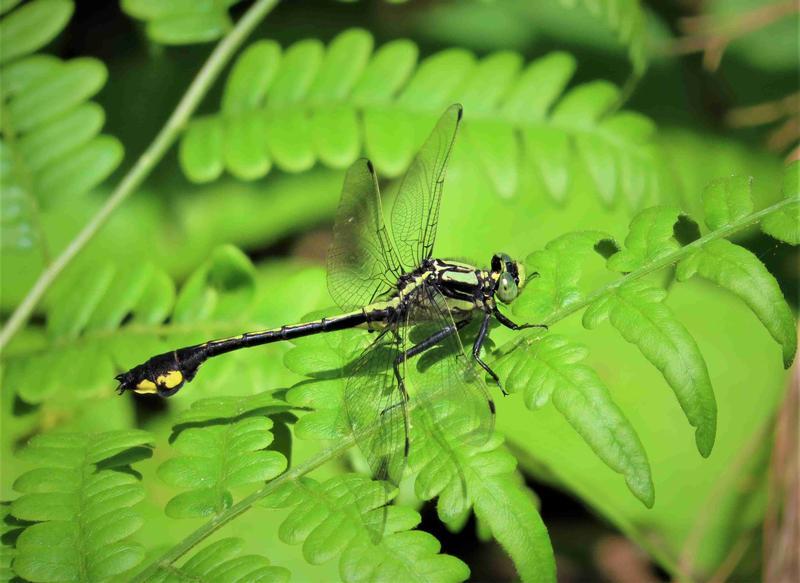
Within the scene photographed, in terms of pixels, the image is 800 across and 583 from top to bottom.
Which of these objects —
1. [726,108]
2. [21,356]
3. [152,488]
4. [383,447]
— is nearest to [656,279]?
[726,108]

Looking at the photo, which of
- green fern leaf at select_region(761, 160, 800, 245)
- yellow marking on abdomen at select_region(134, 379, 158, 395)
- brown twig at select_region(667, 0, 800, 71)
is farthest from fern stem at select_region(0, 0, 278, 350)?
brown twig at select_region(667, 0, 800, 71)

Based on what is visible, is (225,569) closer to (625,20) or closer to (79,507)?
(79,507)

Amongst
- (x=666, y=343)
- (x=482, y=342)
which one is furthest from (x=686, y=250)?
(x=482, y=342)

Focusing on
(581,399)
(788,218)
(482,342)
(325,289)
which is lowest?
(325,289)

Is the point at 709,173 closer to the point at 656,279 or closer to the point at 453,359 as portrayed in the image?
Result: the point at 656,279

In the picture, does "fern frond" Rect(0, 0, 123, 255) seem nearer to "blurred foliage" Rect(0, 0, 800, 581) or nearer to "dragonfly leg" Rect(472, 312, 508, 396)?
"blurred foliage" Rect(0, 0, 800, 581)

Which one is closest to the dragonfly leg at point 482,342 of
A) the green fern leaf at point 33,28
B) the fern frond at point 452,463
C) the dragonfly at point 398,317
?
the dragonfly at point 398,317
